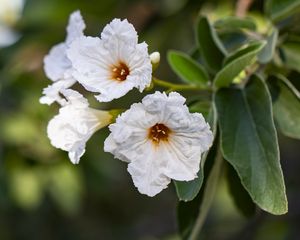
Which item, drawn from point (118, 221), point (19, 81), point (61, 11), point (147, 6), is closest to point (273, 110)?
point (147, 6)

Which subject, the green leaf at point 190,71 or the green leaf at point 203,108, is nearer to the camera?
the green leaf at point 203,108

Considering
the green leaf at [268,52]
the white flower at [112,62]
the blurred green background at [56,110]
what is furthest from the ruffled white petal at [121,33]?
the blurred green background at [56,110]

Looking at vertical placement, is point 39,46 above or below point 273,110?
below

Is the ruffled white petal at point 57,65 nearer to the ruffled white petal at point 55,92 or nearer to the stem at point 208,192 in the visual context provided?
the ruffled white petal at point 55,92

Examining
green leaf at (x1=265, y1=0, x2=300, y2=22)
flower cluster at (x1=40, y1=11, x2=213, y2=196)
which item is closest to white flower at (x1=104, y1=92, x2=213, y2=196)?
flower cluster at (x1=40, y1=11, x2=213, y2=196)

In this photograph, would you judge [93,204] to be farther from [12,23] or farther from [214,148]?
[214,148]

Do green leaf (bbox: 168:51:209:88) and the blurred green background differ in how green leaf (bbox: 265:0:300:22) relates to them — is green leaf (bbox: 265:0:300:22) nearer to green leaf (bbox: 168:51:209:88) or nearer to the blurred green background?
green leaf (bbox: 168:51:209:88)

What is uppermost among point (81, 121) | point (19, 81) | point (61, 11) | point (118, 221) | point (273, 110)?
point (81, 121)
